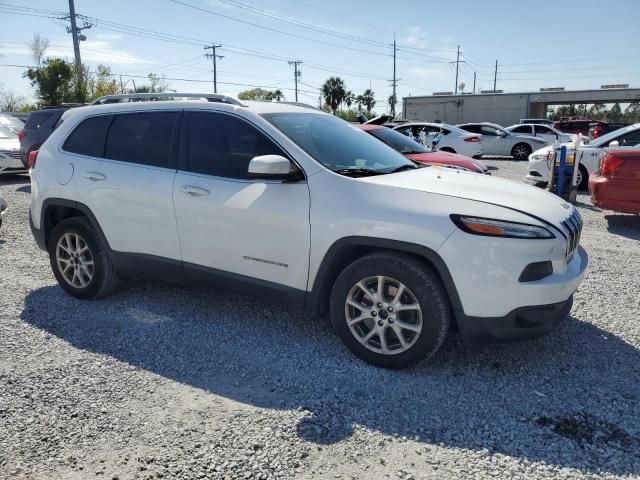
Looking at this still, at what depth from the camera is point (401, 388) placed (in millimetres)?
3205

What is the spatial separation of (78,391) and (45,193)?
7.39 feet

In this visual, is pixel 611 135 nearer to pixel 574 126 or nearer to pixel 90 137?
pixel 90 137

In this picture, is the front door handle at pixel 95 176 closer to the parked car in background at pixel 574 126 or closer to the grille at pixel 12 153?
the grille at pixel 12 153

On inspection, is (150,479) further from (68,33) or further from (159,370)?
(68,33)

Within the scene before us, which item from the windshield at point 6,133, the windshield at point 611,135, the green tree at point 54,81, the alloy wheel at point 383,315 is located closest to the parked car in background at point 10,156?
the windshield at point 6,133

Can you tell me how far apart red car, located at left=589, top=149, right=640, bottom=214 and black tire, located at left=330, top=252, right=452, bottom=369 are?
17.9 feet

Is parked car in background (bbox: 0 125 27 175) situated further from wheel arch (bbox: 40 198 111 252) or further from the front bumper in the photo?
the front bumper

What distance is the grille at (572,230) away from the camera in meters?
3.27

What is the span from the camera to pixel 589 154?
34.5 feet

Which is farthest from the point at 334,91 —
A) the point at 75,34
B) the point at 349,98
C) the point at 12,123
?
the point at 12,123

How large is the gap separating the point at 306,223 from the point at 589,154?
9.16 metres

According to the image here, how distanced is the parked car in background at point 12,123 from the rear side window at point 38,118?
1.59 meters

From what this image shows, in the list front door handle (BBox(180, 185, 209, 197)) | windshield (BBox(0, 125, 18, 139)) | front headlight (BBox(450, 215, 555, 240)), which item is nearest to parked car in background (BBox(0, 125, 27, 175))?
windshield (BBox(0, 125, 18, 139))

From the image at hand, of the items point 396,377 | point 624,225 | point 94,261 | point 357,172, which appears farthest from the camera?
point 624,225
